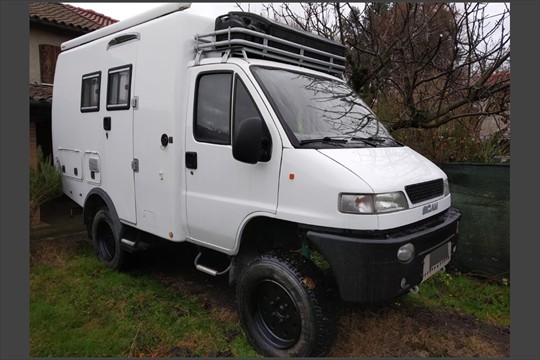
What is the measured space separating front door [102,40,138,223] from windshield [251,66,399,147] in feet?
6.16

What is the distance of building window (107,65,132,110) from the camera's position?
4598 mm

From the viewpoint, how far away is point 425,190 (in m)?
3.33

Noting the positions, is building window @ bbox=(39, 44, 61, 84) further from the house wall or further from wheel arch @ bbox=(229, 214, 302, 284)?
wheel arch @ bbox=(229, 214, 302, 284)

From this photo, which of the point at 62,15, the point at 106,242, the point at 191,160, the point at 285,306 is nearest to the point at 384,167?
the point at 285,306

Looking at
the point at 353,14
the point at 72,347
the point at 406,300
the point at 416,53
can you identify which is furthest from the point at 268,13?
the point at 72,347

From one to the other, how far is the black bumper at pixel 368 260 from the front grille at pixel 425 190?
29 cm

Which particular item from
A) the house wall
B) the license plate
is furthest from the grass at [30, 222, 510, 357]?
the house wall

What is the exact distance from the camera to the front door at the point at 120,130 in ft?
15.0

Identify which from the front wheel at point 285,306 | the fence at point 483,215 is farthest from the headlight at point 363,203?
the fence at point 483,215

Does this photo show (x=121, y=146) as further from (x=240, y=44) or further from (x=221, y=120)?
(x=240, y=44)

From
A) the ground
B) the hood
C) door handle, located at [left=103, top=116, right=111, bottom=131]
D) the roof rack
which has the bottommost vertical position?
the ground

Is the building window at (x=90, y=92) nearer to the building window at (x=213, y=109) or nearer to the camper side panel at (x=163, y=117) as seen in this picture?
the camper side panel at (x=163, y=117)

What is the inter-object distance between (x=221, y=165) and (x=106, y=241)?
2851mm

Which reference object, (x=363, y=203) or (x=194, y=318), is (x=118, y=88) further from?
(x=363, y=203)
